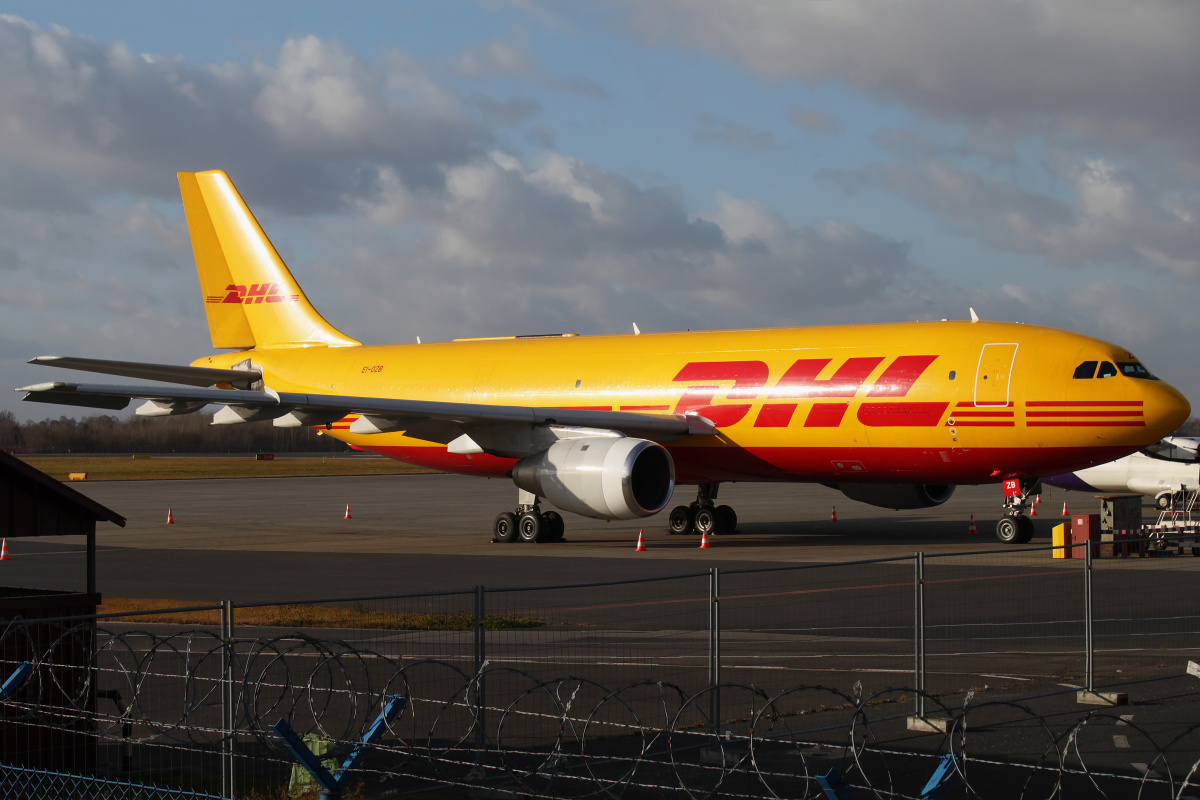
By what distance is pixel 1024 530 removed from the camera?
22.9 metres

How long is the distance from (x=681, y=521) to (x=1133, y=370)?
33.3 feet

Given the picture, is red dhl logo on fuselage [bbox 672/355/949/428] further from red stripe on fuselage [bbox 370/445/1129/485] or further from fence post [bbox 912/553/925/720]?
fence post [bbox 912/553/925/720]

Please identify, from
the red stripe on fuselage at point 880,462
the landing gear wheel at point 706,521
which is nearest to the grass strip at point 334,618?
the red stripe on fuselage at point 880,462

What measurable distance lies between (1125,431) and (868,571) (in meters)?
5.72

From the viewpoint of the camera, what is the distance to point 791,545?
79.6 ft

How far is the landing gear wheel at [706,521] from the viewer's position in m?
27.2

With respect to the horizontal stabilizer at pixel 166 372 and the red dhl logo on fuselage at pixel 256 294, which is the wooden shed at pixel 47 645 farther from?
the red dhl logo on fuselage at pixel 256 294

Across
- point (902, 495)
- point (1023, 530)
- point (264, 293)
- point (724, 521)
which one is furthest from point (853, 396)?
point (264, 293)

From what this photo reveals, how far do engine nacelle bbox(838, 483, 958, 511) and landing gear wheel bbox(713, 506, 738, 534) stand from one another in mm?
2464

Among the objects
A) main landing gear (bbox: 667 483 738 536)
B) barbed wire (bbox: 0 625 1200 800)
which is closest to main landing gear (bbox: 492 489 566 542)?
main landing gear (bbox: 667 483 738 536)

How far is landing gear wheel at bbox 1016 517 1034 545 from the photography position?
22.9m

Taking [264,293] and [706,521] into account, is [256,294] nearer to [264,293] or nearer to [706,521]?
[264,293]

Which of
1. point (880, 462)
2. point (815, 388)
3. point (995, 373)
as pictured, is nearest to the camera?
point (995, 373)

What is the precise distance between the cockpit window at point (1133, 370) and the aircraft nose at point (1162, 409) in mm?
180
